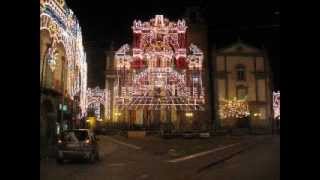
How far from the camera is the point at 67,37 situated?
28969 mm

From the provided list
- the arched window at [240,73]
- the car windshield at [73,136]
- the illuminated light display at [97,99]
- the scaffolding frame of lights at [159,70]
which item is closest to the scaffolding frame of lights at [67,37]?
the car windshield at [73,136]

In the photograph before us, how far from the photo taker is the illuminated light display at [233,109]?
7576 centimetres

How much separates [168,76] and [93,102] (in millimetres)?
10971

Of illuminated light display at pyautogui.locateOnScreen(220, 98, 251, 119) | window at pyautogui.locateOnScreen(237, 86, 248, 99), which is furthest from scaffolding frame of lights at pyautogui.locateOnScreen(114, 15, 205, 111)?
window at pyautogui.locateOnScreen(237, 86, 248, 99)

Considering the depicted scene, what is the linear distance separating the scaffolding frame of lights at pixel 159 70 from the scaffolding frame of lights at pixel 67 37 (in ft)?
84.8

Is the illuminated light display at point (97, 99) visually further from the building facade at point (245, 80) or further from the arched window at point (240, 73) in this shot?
the arched window at point (240, 73)

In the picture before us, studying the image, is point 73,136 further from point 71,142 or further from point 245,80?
point 245,80

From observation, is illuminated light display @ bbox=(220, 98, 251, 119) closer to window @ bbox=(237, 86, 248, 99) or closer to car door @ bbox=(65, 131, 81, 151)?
window @ bbox=(237, 86, 248, 99)

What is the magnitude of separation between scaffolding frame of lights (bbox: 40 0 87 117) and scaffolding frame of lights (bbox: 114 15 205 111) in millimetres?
25854

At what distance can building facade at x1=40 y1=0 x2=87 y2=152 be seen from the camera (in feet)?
85.7

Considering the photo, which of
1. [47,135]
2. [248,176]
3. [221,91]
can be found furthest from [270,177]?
[221,91]

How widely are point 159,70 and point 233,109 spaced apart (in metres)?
16.7

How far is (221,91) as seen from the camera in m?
78.7
